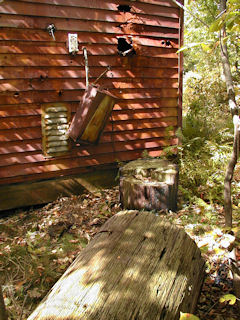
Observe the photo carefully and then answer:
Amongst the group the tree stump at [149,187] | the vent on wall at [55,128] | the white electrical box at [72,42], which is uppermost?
the white electrical box at [72,42]

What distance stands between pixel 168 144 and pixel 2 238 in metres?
3.91

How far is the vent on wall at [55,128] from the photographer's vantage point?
194 inches

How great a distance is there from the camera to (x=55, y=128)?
5.01 m

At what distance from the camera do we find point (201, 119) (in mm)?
7430

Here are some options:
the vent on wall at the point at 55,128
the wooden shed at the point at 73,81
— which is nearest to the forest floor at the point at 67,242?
the wooden shed at the point at 73,81

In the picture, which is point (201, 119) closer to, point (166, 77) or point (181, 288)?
point (166, 77)

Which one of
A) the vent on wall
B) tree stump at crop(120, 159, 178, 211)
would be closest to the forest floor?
tree stump at crop(120, 159, 178, 211)

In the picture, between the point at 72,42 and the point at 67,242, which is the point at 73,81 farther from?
Answer: the point at 67,242

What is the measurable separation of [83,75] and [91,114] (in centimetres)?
A: 103

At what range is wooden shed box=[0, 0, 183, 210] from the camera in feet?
15.1

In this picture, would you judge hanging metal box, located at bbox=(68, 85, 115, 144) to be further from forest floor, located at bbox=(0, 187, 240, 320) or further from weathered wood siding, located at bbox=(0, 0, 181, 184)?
forest floor, located at bbox=(0, 187, 240, 320)

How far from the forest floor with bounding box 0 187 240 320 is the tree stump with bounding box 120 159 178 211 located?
24 cm

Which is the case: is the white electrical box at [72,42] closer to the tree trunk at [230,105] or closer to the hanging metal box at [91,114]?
the hanging metal box at [91,114]

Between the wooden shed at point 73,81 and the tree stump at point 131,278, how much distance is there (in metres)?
2.93
